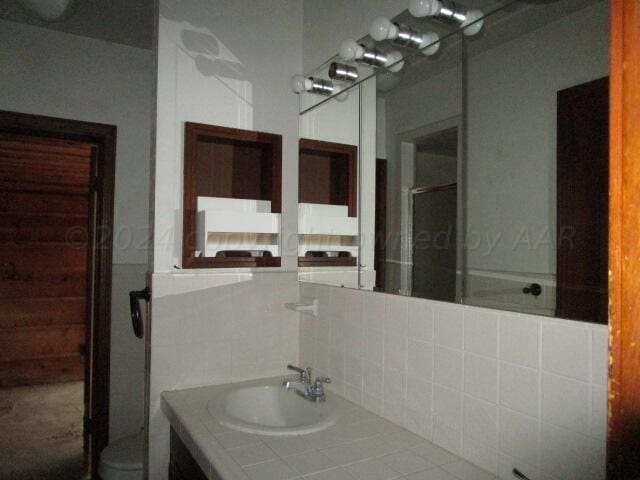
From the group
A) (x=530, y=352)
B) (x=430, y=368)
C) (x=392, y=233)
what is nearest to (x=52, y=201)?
(x=392, y=233)

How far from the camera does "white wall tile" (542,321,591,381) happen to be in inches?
33.6

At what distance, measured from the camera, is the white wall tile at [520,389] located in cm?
94

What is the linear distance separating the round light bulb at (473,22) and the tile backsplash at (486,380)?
73cm

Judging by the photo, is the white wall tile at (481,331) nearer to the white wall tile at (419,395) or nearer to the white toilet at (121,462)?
the white wall tile at (419,395)

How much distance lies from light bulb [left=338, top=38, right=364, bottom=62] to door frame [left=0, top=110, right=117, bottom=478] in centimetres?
164

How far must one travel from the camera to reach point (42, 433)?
315 centimetres

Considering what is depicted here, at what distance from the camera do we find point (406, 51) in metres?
1.42

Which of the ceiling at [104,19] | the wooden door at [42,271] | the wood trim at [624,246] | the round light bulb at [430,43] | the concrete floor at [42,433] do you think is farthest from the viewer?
the wooden door at [42,271]

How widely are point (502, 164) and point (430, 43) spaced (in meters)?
0.47

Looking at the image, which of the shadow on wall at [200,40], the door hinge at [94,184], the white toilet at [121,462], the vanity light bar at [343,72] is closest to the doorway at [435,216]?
Answer: the vanity light bar at [343,72]

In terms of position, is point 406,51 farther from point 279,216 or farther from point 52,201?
point 52,201

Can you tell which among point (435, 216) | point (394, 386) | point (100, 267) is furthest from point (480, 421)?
point (100, 267)

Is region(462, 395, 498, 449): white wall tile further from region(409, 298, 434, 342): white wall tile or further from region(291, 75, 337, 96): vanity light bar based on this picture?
region(291, 75, 337, 96): vanity light bar

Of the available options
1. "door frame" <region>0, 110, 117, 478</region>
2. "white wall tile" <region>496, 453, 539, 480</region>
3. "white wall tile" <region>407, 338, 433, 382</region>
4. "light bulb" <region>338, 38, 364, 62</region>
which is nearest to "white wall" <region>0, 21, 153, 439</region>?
"door frame" <region>0, 110, 117, 478</region>
